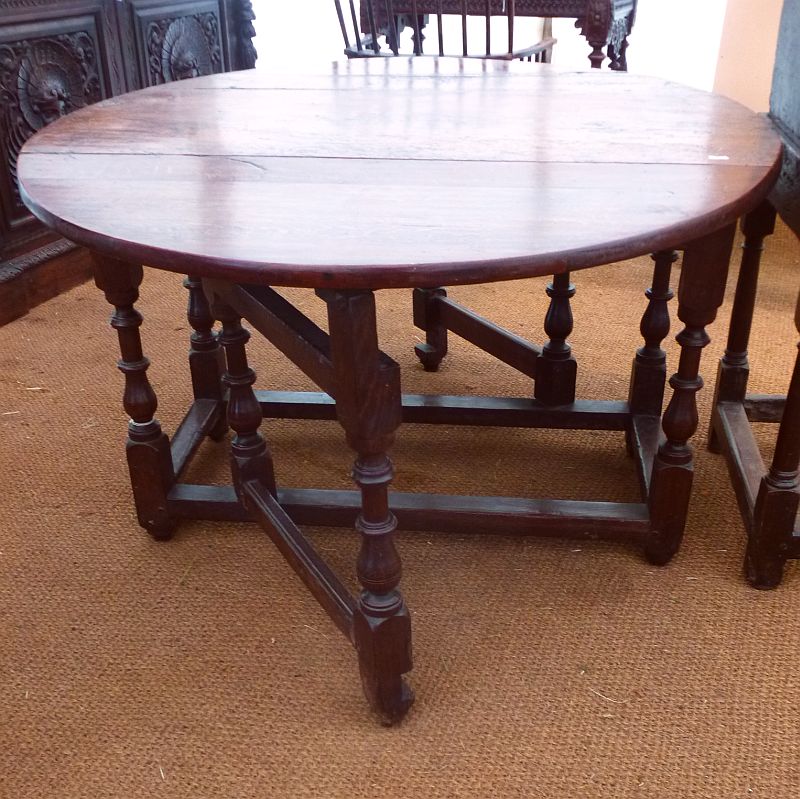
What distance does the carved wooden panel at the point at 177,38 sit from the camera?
3041mm

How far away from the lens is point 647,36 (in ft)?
13.7

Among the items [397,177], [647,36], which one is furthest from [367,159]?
[647,36]

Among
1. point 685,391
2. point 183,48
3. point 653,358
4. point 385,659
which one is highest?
point 183,48

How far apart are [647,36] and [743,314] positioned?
2859 mm

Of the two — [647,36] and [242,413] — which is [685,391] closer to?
[242,413]

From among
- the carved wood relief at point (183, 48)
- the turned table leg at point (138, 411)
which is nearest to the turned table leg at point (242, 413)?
the turned table leg at point (138, 411)

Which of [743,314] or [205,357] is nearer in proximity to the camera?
[743,314]

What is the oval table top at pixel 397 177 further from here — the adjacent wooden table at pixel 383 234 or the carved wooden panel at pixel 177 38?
the carved wooden panel at pixel 177 38

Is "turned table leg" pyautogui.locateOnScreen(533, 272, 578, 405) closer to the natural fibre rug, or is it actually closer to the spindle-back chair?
the natural fibre rug

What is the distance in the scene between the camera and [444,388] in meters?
2.22

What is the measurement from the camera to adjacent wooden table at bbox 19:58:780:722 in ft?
3.26

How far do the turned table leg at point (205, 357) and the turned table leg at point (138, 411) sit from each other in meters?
0.31

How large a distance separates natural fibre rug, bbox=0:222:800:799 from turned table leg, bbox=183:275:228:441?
13 cm

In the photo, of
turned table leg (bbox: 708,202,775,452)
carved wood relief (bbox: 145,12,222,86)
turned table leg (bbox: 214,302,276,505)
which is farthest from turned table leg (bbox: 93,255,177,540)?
carved wood relief (bbox: 145,12,222,86)
